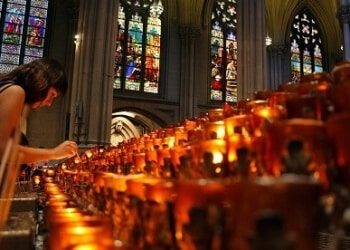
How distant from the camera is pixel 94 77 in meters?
10.3

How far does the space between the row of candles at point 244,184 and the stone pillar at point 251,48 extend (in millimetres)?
8841

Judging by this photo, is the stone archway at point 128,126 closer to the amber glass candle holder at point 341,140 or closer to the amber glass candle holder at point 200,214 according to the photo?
the amber glass candle holder at point 341,140

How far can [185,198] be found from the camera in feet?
3.06

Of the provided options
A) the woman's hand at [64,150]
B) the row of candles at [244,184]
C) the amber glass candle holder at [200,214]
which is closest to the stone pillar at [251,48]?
the woman's hand at [64,150]

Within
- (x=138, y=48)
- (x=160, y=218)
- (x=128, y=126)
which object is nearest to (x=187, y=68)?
(x=138, y=48)

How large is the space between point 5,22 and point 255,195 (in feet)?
54.4

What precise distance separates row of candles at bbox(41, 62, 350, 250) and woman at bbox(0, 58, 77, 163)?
1.71ft

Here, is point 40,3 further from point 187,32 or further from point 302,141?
point 302,141

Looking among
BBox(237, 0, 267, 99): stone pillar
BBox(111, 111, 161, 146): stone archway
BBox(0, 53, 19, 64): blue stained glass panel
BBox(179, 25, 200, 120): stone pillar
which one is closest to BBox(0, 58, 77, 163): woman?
BBox(237, 0, 267, 99): stone pillar

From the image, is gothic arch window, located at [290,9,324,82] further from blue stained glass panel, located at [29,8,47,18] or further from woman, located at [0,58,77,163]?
woman, located at [0,58,77,163]

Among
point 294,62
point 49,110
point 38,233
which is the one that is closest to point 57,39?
point 49,110

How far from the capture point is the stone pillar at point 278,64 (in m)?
19.9

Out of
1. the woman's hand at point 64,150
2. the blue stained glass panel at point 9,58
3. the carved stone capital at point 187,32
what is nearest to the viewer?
the woman's hand at point 64,150

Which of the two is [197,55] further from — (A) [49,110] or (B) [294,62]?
(A) [49,110]
